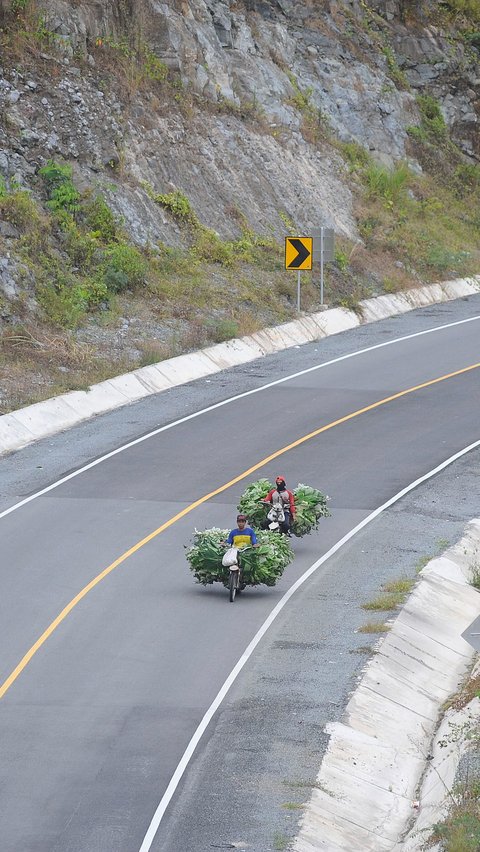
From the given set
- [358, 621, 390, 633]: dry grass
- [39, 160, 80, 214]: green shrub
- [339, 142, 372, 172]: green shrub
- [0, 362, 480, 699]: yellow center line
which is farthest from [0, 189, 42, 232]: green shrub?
[358, 621, 390, 633]: dry grass

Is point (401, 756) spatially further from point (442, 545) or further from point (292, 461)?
point (292, 461)

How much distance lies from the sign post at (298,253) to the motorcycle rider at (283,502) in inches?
781

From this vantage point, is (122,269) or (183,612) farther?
(122,269)

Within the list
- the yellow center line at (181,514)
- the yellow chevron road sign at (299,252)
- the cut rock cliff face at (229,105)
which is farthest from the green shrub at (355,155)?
the yellow center line at (181,514)

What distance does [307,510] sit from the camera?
2444cm

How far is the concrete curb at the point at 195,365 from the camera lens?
32406 mm

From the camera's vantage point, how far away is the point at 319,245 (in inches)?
1730

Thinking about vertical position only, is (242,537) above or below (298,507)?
above

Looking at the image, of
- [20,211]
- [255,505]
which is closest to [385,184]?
[20,211]

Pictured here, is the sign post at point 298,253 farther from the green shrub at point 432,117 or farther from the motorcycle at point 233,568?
the motorcycle at point 233,568

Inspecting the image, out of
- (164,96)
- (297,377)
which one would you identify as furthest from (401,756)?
(164,96)

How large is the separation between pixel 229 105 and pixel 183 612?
108ft

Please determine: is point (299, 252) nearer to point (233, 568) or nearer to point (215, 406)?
Answer: point (215, 406)

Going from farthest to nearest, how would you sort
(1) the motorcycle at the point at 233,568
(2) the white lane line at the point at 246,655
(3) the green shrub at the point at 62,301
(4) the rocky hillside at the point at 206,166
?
(4) the rocky hillside at the point at 206,166
(3) the green shrub at the point at 62,301
(1) the motorcycle at the point at 233,568
(2) the white lane line at the point at 246,655
